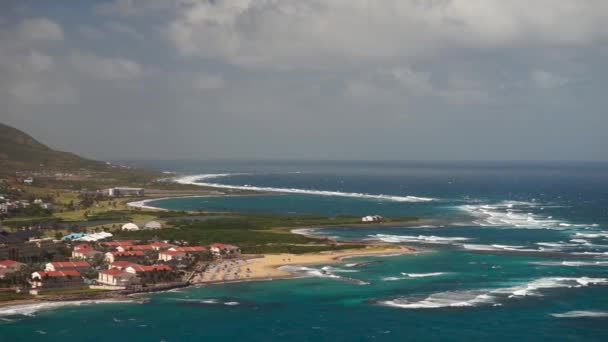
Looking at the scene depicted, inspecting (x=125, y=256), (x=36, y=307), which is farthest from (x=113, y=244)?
(x=36, y=307)

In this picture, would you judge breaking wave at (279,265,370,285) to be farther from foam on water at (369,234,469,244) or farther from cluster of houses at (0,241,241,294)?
foam on water at (369,234,469,244)

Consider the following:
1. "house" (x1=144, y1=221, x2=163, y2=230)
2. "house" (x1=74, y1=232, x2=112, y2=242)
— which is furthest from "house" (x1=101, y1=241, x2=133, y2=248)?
"house" (x1=144, y1=221, x2=163, y2=230)

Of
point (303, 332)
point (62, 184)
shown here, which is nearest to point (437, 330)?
point (303, 332)

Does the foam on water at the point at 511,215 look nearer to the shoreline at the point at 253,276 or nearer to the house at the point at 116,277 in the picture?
the shoreline at the point at 253,276

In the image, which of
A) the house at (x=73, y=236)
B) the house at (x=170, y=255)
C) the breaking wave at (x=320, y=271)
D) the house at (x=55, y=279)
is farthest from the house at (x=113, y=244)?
the breaking wave at (x=320, y=271)

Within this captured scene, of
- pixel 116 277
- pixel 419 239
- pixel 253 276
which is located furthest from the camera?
pixel 419 239

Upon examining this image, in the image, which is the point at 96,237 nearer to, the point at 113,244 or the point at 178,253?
the point at 113,244
